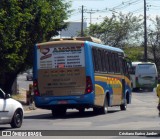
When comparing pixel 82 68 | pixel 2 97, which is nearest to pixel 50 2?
pixel 82 68

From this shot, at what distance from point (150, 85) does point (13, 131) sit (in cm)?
4290

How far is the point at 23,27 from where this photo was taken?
34250mm

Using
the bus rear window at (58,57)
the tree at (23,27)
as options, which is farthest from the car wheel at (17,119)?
the tree at (23,27)

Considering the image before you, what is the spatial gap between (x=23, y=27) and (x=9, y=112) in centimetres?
1381

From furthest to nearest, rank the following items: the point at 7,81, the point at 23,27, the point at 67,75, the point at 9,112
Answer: the point at 7,81 → the point at 23,27 → the point at 67,75 → the point at 9,112

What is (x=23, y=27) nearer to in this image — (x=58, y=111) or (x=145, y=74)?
(x=58, y=111)

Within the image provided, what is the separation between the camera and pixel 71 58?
2736cm

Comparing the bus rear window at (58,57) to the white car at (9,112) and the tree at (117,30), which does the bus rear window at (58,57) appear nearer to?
the white car at (9,112)

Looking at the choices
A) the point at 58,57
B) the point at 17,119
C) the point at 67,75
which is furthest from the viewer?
the point at 58,57

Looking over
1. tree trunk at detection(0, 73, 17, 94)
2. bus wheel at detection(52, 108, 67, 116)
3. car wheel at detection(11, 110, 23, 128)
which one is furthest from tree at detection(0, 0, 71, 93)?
car wheel at detection(11, 110, 23, 128)

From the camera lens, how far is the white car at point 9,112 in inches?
811

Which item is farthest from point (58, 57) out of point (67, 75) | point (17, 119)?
point (17, 119)

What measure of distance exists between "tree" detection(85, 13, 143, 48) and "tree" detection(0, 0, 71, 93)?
39.0 m

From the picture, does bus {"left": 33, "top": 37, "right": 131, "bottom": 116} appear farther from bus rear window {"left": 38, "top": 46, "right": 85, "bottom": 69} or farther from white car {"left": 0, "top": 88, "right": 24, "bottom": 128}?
white car {"left": 0, "top": 88, "right": 24, "bottom": 128}
